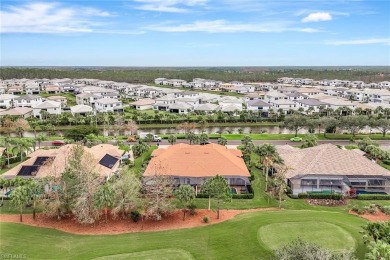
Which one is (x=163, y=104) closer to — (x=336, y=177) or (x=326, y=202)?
(x=336, y=177)

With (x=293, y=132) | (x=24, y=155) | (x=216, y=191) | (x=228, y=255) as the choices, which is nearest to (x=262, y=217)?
(x=216, y=191)

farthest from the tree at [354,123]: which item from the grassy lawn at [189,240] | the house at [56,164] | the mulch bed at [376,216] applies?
the house at [56,164]

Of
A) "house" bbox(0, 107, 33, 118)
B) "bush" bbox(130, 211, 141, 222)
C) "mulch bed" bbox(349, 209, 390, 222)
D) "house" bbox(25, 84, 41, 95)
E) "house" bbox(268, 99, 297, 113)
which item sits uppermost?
"house" bbox(25, 84, 41, 95)

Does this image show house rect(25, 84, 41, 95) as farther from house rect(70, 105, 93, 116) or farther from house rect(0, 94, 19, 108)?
house rect(70, 105, 93, 116)

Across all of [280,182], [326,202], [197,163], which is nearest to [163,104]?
[197,163]

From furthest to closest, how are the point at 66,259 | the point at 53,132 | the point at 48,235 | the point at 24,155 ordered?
the point at 53,132 < the point at 24,155 < the point at 48,235 < the point at 66,259

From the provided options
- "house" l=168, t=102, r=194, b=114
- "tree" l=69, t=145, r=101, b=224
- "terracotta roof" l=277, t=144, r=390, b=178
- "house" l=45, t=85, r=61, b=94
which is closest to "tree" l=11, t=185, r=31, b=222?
"tree" l=69, t=145, r=101, b=224

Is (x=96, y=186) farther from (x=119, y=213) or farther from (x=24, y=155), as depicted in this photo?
(x=24, y=155)
